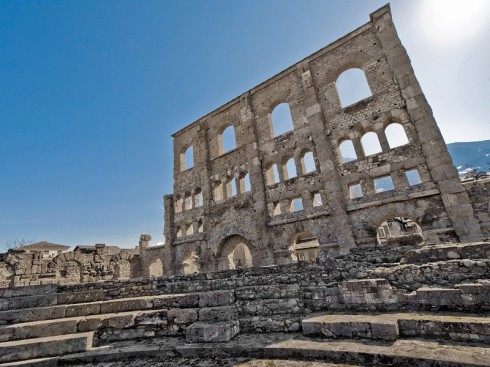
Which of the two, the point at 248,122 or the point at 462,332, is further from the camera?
the point at 248,122

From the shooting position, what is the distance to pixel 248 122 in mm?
16438

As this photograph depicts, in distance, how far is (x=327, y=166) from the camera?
12609 mm

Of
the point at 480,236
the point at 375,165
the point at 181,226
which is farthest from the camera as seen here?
the point at 181,226

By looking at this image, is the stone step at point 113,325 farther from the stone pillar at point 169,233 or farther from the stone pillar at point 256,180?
the stone pillar at point 169,233

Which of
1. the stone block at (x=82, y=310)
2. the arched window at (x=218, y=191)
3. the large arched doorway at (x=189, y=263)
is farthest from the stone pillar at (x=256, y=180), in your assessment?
the stone block at (x=82, y=310)

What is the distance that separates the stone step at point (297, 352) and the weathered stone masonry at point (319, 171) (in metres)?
8.60

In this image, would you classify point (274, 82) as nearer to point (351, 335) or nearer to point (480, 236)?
point (480, 236)

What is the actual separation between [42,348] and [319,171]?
485 inches

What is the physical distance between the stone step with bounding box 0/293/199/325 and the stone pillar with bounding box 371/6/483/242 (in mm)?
10517


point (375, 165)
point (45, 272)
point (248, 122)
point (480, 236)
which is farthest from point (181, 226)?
point (480, 236)

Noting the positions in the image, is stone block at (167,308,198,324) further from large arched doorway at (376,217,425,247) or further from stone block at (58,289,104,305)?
large arched doorway at (376,217,425,247)

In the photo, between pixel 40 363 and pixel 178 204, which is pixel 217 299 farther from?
pixel 178 204

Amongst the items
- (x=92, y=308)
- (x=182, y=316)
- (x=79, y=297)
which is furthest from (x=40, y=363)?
(x=79, y=297)

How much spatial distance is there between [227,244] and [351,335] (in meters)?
13.0
